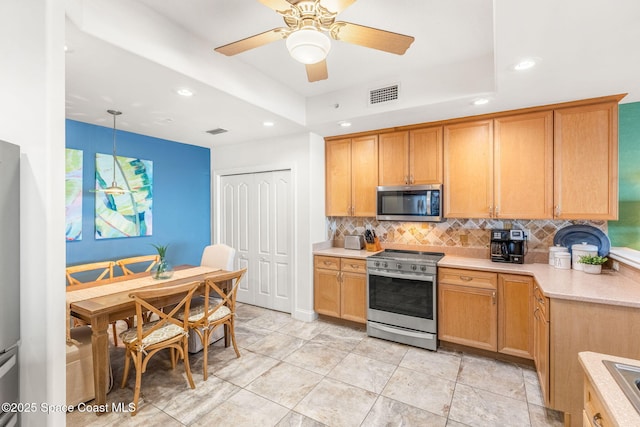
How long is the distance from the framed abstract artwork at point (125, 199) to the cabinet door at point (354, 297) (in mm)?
2738

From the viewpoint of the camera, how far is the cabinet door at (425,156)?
3.25 metres

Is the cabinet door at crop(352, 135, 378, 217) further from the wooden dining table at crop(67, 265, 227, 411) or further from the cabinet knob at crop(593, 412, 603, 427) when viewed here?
the cabinet knob at crop(593, 412, 603, 427)

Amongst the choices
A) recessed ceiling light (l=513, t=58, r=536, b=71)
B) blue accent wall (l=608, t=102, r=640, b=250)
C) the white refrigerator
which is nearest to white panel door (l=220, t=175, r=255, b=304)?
the white refrigerator

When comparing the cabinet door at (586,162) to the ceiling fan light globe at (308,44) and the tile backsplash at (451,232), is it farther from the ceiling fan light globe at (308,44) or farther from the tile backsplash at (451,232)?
the ceiling fan light globe at (308,44)

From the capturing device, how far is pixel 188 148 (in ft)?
14.6

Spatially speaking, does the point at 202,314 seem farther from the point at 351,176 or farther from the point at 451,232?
the point at 451,232

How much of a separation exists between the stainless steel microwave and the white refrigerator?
10.0 ft

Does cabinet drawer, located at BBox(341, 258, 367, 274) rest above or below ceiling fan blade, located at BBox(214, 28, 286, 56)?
below

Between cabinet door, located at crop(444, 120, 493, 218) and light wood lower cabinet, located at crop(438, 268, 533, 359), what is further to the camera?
cabinet door, located at crop(444, 120, 493, 218)

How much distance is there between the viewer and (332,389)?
7.70 ft

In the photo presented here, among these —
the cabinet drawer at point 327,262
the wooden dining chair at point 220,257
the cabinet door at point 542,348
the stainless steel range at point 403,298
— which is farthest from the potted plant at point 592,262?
the wooden dining chair at point 220,257

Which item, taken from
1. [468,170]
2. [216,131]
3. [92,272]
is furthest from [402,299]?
[92,272]

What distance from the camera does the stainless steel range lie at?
2.99 meters

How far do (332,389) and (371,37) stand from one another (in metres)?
2.54
